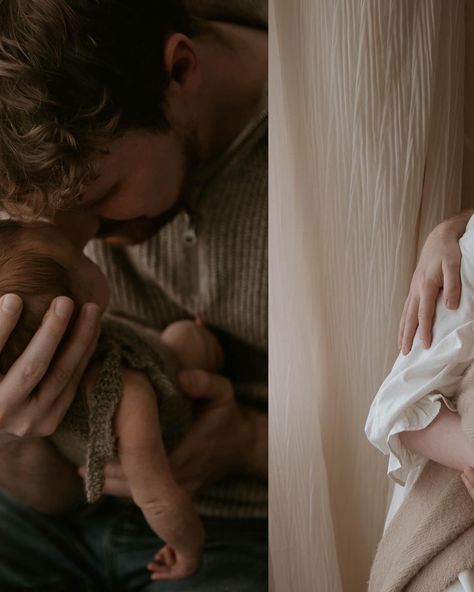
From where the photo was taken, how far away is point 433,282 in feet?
2.63

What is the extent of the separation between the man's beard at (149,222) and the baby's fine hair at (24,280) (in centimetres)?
10

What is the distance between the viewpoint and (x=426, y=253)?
0.83m

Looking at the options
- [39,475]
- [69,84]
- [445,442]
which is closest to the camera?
[445,442]

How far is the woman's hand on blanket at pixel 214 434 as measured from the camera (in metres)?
1.10

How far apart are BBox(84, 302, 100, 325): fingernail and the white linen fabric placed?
1.43ft

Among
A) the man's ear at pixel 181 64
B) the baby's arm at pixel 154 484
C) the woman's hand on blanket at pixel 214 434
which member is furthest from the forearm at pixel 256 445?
the man's ear at pixel 181 64

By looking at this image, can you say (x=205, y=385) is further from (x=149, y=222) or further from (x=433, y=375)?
(x=433, y=375)

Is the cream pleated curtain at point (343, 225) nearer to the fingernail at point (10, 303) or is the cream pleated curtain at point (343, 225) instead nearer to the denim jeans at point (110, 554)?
the denim jeans at point (110, 554)

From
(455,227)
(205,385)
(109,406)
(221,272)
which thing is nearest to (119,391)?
(109,406)

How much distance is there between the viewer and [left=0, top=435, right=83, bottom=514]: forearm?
41.9 inches

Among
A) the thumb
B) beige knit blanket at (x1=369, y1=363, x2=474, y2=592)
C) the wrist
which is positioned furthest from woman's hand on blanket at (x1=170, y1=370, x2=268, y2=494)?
the wrist

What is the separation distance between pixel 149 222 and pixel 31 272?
0.19 m

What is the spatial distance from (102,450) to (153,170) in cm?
41

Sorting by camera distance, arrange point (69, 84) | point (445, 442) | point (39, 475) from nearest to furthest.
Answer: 1. point (445, 442)
2. point (69, 84)
3. point (39, 475)
